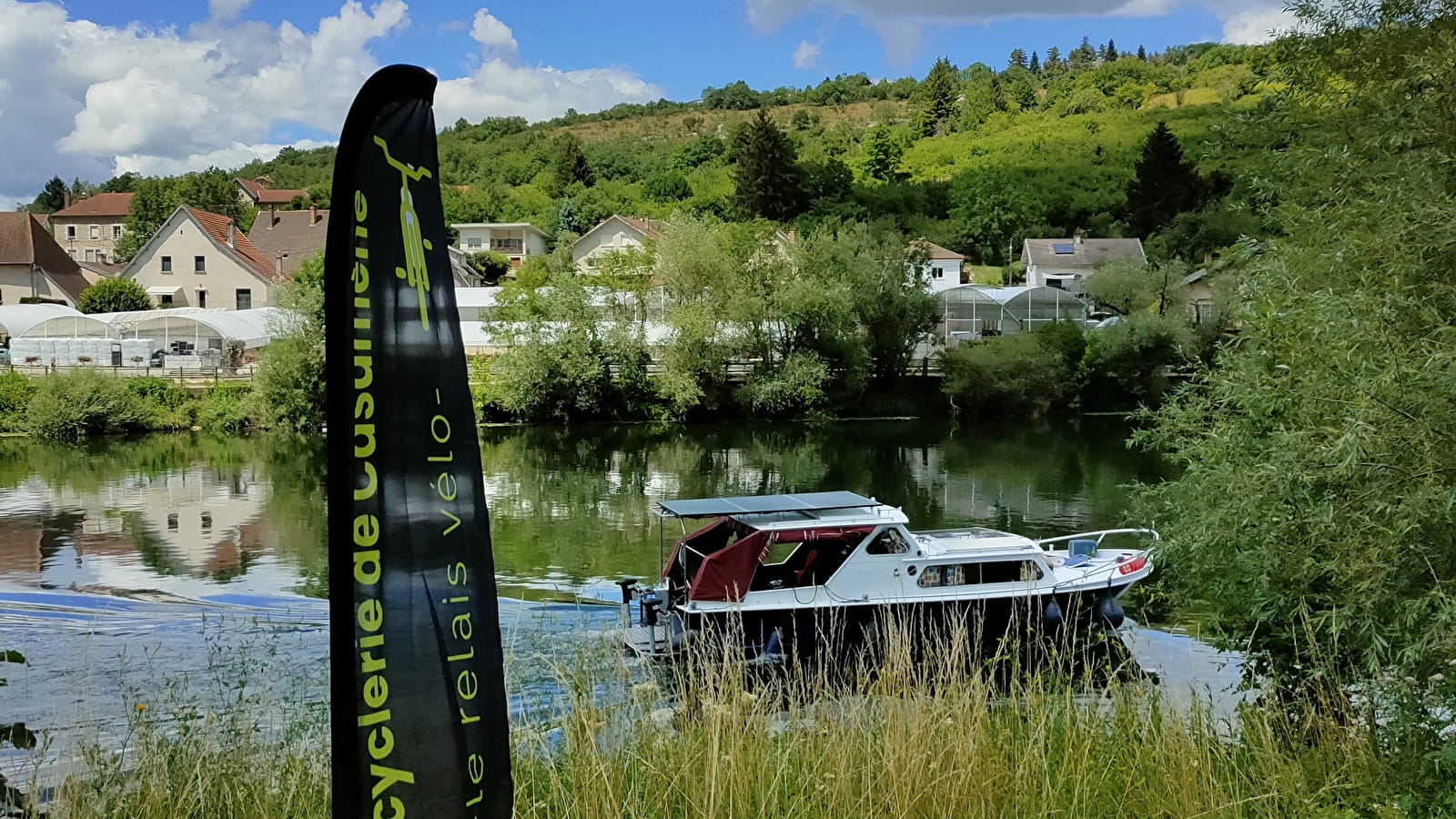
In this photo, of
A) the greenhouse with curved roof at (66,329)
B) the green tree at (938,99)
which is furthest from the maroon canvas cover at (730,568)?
the green tree at (938,99)

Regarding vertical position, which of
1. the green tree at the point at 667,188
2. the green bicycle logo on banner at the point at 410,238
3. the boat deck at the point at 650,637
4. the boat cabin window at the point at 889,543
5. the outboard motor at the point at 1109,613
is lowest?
the outboard motor at the point at 1109,613

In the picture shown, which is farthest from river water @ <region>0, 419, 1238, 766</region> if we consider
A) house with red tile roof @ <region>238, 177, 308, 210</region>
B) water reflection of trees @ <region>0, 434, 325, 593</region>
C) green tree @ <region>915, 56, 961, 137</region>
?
green tree @ <region>915, 56, 961, 137</region>

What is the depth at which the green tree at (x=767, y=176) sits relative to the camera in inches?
Answer: 3027

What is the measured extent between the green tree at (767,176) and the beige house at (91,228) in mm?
50552

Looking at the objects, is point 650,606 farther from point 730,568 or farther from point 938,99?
point 938,99

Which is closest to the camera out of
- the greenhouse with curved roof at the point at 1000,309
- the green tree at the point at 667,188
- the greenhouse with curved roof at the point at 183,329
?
the greenhouse with curved roof at the point at 183,329

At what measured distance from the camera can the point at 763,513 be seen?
15.0 m

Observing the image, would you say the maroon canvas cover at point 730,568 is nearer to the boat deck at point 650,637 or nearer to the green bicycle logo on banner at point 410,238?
the boat deck at point 650,637

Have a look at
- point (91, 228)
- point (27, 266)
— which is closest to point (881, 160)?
point (27, 266)

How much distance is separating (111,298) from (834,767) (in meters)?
58.0

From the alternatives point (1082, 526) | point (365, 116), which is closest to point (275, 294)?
point (1082, 526)

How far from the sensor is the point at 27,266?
209 feet

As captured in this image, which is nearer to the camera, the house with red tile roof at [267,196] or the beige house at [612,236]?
the beige house at [612,236]

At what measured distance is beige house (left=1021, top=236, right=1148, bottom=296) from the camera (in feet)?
232
